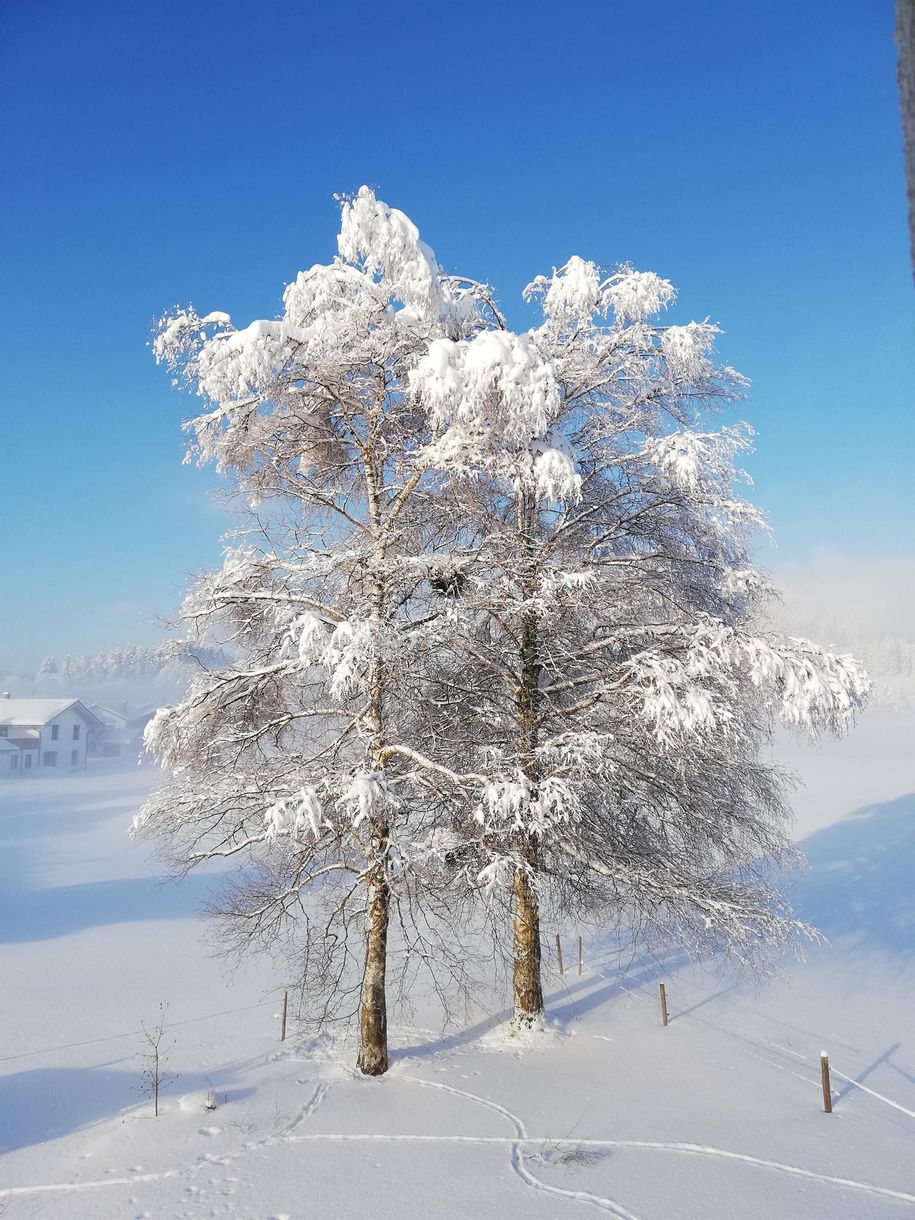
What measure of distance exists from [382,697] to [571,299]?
219 inches

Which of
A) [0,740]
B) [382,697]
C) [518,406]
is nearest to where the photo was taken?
[518,406]

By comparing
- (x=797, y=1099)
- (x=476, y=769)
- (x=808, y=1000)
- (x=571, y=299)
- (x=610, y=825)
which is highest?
(x=571, y=299)

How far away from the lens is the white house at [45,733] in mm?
59750

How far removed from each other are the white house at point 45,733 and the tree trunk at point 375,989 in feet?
188

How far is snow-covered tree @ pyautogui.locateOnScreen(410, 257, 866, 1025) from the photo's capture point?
797 centimetres

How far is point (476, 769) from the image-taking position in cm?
910

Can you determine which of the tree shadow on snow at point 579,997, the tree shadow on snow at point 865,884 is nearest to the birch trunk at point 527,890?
the tree shadow on snow at point 579,997

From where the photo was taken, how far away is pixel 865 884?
79.8 feet

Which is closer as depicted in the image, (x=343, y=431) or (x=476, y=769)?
(x=476, y=769)

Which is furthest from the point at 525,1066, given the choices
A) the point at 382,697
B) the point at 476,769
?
the point at 382,697

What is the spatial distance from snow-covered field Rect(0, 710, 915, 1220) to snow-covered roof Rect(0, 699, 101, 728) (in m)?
47.3

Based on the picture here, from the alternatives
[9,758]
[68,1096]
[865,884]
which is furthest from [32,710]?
[68,1096]

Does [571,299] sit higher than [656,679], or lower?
A: higher

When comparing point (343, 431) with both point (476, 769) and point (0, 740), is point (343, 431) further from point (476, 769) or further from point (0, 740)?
point (0, 740)
